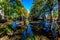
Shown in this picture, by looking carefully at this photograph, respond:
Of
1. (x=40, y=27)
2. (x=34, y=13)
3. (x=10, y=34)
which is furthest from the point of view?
(x=34, y=13)

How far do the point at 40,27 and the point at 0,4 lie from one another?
160 cm

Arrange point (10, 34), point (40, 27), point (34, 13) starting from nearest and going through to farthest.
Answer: point (10, 34) → point (40, 27) → point (34, 13)

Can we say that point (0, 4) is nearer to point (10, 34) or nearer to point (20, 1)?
point (20, 1)

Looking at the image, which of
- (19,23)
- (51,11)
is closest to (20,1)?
(19,23)

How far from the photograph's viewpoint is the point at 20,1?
4.68m

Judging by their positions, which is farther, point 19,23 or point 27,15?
point 27,15

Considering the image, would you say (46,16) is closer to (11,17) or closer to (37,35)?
(37,35)

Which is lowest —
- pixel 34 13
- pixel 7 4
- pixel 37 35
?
pixel 37 35

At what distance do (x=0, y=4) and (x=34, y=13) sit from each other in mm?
1251

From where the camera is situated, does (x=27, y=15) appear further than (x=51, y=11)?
Yes

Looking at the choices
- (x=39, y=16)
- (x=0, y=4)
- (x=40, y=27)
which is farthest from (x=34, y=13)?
(x=0, y=4)

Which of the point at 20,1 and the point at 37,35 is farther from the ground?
the point at 20,1

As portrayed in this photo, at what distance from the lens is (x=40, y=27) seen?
447cm

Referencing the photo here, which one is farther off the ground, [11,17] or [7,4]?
[7,4]
